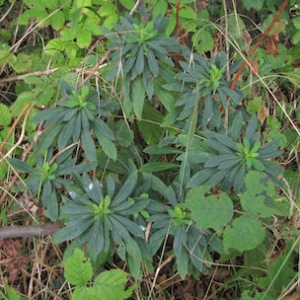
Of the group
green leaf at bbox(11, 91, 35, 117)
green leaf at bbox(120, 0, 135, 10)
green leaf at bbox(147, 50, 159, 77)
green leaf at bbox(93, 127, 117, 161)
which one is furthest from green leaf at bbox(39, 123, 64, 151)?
green leaf at bbox(120, 0, 135, 10)

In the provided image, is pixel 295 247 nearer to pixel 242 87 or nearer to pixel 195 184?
pixel 195 184

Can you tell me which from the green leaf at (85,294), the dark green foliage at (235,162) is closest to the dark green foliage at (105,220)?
the green leaf at (85,294)

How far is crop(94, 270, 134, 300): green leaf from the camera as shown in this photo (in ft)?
4.60

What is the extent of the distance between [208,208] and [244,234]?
0.13m

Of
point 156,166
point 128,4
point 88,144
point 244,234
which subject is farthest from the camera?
point 128,4

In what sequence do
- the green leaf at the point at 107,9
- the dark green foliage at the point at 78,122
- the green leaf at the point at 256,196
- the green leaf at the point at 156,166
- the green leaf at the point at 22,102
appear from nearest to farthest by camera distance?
the green leaf at the point at 256,196 → the dark green foliage at the point at 78,122 → the green leaf at the point at 156,166 → the green leaf at the point at 22,102 → the green leaf at the point at 107,9

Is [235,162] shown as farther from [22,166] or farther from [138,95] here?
[22,166]

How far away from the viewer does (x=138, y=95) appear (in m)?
1.49

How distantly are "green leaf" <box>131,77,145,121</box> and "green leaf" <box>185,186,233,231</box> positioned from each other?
324 mm

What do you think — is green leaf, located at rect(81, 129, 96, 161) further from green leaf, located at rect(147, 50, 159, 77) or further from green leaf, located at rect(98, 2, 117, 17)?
green leaf, located at rect(98, 2, 117, 17)

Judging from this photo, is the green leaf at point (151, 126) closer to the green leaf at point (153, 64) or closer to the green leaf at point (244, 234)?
the green leaf at point (153, 64)

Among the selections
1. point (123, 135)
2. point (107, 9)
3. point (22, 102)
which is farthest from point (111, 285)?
point (107, 9)

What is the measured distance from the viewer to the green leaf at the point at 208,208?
134 centimetres

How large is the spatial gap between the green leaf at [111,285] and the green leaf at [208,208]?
300 millimetres
